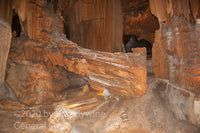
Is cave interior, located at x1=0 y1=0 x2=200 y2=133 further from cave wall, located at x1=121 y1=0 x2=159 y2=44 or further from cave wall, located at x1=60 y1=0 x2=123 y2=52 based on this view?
cave wall, located at x1=121 y1=0 x2=159 y2=44

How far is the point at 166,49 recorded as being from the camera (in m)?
4.27

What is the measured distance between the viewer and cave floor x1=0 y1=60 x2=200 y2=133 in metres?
3.06

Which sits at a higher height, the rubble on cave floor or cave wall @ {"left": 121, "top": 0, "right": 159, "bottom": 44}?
cave wall @ {"left": 121, "top": 0, "right": 159, "bottom": 44}

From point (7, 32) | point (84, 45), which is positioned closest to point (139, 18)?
point (84, 45)

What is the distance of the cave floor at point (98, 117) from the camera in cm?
306

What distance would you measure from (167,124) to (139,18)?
7.32 metres

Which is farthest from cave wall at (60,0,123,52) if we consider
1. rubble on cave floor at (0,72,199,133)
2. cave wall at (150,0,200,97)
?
rubble on cave floor at (0,72,199,133)

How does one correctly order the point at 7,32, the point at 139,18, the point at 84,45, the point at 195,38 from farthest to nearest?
the point at 139,18
the point at 84,45
the point at 195,38
the point at 7,32

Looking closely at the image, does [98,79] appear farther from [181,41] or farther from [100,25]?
[100,25]

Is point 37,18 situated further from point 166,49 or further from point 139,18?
point 139,18

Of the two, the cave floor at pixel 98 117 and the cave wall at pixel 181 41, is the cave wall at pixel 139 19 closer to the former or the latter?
the cave wall at pixel 181 41

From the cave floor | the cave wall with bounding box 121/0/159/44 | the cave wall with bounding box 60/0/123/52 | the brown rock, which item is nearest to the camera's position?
the cave floor

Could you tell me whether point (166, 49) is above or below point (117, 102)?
above

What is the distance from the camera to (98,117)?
346 cm
